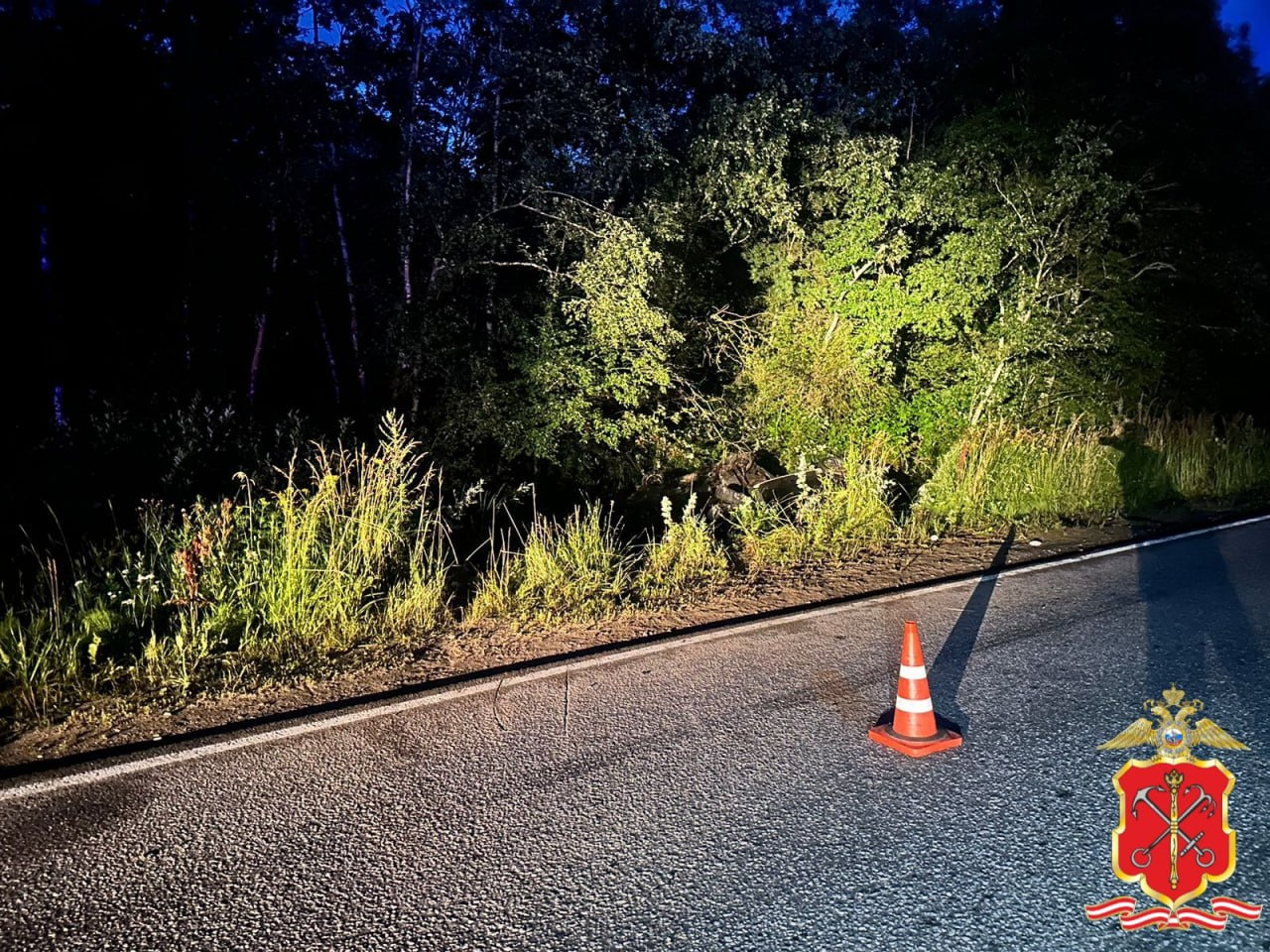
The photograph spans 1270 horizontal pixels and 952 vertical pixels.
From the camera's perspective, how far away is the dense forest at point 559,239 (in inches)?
460

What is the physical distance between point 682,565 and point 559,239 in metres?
6.17

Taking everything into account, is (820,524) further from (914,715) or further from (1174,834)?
(1174,834)

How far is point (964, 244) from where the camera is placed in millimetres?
13109

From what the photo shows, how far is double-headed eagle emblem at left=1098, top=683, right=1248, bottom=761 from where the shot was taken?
4102 millimetres

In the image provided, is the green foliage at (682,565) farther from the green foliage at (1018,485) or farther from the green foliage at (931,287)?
the green foliage at (931,287)

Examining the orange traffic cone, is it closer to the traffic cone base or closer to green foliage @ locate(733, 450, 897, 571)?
the traffic cone base

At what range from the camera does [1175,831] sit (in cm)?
329

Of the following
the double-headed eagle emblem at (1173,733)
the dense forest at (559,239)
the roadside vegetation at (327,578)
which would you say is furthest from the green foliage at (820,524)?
the double-headed eagle emblem at (1173,733)

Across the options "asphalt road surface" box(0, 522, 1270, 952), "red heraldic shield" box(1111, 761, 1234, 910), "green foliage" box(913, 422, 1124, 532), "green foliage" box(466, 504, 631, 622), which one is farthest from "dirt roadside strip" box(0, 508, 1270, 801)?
"red heraldic shield" box(1111, 761, 1234, 910)

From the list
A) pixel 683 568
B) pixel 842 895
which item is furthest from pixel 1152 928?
pixel 683 568

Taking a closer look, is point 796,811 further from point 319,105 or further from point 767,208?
point 319,105

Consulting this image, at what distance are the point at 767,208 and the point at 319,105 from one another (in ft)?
23.7

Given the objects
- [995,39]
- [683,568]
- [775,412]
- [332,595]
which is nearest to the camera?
[332,595]

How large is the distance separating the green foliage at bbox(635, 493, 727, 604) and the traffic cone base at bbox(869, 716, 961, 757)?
2901mm
